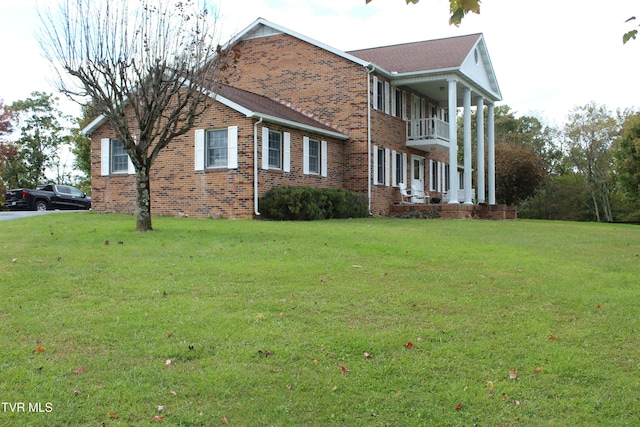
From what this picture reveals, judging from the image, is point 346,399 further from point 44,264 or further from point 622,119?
point 622,119

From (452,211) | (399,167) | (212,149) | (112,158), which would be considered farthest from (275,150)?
(399,167)

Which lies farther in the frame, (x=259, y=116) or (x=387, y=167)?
(x=387, y=167)

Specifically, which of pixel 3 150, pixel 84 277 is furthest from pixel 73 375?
pixel 3 150

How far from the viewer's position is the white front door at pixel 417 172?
25266 mm

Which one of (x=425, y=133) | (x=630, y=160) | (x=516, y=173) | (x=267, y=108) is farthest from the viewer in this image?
(x=516, y=173)

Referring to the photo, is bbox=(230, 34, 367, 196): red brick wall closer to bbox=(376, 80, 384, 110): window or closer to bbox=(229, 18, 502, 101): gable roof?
bbox=(229, 18, 502, 101): gable roof

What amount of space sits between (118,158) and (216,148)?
14.0 feet

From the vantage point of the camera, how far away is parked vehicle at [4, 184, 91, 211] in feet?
80.5

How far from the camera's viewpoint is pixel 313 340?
4703mm

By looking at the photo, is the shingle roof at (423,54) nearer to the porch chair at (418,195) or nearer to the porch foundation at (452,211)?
the porch chair at (418,195)

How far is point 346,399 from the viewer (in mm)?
3770

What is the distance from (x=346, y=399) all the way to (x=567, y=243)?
9.04 metres

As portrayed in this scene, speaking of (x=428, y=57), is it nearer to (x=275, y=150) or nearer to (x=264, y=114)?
(x=275, y=150)

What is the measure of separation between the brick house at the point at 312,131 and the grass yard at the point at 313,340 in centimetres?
707
